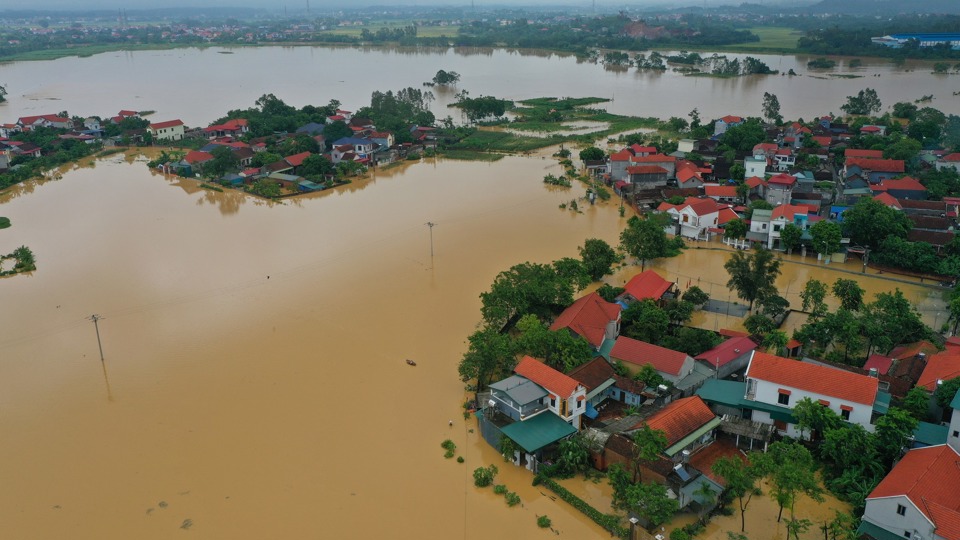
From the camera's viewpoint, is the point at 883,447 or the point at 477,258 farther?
the point at 477,258

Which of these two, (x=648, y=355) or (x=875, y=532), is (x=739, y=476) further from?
(x=648, y=355)

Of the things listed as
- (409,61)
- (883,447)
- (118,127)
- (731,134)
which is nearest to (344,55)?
(409,61)

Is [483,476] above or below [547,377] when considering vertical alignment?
below

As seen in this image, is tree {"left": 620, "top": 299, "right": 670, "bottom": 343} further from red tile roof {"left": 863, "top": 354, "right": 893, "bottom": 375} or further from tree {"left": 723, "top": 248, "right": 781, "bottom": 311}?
red tile roof {"left": 863, "top": 354, "right": 893, "bottom": 375}

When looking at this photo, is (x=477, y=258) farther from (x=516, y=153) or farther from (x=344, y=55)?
(x=344, y=55)

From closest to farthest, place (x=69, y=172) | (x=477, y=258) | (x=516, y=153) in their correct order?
1. (x=477, y=258)
2. (x=69, y=172)
3. (x=516, y=153)

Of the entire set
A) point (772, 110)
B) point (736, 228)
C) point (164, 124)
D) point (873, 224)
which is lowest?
point (736, 228)

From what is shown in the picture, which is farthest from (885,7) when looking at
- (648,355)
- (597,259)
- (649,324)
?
(648,355)
